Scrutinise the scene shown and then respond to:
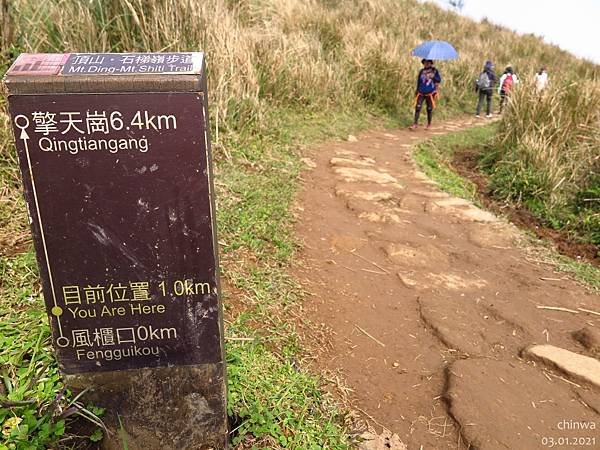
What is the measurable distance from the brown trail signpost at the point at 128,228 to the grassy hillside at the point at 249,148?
20 centimetres

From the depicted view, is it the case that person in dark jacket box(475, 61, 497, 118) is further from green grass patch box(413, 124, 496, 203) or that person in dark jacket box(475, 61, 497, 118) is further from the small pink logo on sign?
the small pink logo on sign

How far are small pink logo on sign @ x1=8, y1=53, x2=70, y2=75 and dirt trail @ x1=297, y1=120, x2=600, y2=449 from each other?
1.71 m

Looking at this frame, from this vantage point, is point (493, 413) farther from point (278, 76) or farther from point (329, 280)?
point (278, 76)

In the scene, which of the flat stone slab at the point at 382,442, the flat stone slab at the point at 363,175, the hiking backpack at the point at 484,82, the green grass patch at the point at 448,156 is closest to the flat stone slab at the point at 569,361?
the flat stone slab at the point at 382,442

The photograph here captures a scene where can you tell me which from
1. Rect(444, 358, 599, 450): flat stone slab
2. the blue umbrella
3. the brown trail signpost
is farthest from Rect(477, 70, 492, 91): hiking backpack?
the brown trail signpost

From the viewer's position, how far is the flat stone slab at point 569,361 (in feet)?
7.53

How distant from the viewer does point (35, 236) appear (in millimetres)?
1291

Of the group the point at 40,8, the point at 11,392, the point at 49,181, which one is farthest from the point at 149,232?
the point at 40,8

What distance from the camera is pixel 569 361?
239 centimetres

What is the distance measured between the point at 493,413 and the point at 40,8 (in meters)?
4.27

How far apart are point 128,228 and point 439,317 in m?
2.00

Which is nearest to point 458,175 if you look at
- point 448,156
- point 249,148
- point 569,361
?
point 448,156

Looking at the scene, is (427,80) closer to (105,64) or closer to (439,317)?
(439,317)

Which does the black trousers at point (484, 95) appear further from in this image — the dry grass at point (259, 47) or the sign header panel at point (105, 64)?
the sign header panel at point (105, 64)
